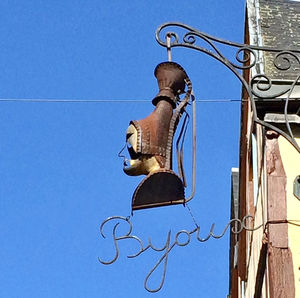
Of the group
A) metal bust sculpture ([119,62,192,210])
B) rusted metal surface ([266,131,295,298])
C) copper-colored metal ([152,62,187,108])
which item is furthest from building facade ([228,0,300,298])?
metal bust sculpture ([119,62,192,210])

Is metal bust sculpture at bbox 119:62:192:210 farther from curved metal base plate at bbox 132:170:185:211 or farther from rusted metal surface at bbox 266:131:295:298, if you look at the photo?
rusted metal surface at bbox 266:131:295:298

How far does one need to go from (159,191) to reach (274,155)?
1924mm

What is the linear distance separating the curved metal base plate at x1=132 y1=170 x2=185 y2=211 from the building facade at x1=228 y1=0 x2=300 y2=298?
33.7 inches

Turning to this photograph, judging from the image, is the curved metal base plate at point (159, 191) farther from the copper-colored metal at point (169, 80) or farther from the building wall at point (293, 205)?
the building wall at point (293, 205)

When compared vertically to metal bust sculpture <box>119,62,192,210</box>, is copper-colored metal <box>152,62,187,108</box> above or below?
above

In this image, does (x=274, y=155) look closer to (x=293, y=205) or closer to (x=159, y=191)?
(x=293, y=205)

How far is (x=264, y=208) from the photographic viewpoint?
9.13 m

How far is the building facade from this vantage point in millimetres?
8102

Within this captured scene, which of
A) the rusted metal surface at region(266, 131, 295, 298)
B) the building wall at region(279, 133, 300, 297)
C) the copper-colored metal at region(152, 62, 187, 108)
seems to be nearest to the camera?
the copper-colored metal at region(152, 62, 187, 108)

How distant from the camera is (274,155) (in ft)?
29.6

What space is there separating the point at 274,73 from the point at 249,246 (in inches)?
96.5

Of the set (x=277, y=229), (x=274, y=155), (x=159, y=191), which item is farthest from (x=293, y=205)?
(x=159, y=191)

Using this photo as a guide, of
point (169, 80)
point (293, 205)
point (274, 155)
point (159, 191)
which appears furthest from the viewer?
point (274, 155)

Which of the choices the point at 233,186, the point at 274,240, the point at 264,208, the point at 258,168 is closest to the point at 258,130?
the point at 258,168
